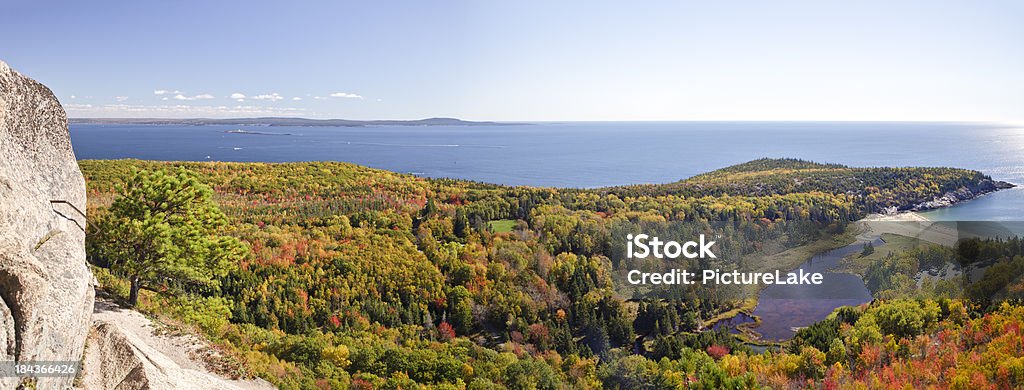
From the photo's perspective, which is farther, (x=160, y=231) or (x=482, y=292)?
(x=482, y=292)

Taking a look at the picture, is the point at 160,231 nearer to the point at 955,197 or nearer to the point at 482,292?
the point at 482,292

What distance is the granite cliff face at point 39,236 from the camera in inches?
244

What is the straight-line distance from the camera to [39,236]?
6879 millimetres

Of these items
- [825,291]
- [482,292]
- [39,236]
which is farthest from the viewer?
[482,292]

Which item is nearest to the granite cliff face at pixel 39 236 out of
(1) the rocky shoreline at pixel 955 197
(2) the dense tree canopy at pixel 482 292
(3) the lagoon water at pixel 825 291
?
(2) the dense tree canopy at pixel 482 292

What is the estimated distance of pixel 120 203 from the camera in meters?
12.3

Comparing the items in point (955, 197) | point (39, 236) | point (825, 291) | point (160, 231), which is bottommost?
point (955, 197)

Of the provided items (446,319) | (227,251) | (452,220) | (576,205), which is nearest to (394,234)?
(452,220)

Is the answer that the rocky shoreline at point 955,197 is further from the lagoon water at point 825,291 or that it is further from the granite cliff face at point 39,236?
the granite cliff face at point 39,236

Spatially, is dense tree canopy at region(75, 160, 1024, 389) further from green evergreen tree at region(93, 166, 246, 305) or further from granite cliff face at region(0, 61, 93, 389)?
granite cliff face at region(0, 61, 93, 389)

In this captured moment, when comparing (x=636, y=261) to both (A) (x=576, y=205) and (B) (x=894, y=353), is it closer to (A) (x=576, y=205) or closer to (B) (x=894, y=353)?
(B) (x=894, y=353)

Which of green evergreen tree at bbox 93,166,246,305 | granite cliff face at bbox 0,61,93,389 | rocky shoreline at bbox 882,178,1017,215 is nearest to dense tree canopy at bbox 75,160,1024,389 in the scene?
green evergreen tree at bbox 93,166,246,305

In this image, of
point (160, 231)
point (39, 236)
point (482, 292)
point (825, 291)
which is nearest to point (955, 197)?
point (825, 291)

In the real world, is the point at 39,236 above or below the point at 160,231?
above
